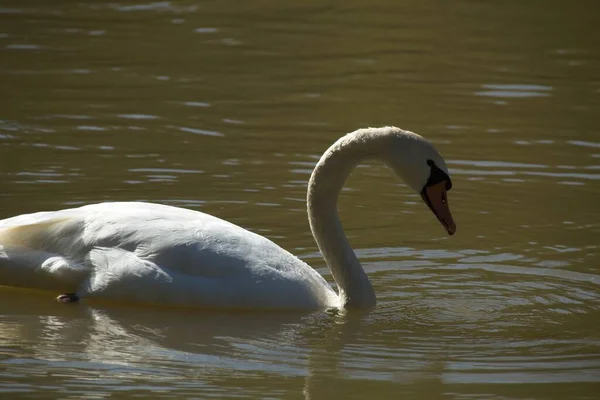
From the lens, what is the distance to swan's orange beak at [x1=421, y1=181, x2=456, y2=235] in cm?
849

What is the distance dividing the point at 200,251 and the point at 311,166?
4233 millimetres

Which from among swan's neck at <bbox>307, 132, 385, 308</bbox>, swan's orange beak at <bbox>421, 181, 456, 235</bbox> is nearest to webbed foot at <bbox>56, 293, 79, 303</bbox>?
swan's neck at <bbox>307, 132, 385, 308</bbox>

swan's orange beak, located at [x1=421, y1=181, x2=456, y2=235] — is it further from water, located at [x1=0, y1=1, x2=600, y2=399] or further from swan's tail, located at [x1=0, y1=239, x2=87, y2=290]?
swan's tail, located at [x1=0, y1=239, x2=87, y2=290]

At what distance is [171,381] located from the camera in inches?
→ 279

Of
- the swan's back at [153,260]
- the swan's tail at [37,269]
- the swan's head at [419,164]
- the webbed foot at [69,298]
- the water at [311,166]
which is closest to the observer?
the water at [311,166]

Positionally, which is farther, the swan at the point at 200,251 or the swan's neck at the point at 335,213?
the swan's neck at the point at 335,213

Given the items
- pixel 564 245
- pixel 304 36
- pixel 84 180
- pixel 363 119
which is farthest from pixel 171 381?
pixel 304 36

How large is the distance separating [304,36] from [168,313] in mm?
11297

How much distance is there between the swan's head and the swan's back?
89 centimetres

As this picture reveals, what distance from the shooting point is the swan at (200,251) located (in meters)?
8.33

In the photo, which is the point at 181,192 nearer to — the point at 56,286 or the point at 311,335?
the point at 56,286

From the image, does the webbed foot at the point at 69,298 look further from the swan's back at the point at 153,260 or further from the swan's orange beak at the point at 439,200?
the swan's orange beak at the point at 439,200

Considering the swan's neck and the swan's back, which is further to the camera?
the swan's neck

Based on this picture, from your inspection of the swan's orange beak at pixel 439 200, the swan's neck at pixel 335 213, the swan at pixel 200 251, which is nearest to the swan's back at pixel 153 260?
the swan at pixel 200 251
